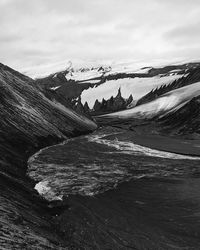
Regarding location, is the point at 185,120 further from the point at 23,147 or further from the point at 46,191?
the point at 46,191

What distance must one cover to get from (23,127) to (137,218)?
43057mm

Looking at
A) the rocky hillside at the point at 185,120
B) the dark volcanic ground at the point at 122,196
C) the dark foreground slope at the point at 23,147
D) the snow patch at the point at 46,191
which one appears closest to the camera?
the dark foreground slope at the point at 23,147

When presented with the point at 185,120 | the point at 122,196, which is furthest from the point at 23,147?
the point at 185,120

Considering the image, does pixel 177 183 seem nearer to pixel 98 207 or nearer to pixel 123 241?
pixel 98 207

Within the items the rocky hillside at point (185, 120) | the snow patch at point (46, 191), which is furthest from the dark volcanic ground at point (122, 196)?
the rocky hillside at point (185, 120)

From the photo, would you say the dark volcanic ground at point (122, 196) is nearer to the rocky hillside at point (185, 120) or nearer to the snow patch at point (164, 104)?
the rocky hillside at point (185, 120)

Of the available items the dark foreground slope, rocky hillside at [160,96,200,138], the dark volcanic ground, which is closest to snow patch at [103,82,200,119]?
rocky hillside at [160,96,200,138]

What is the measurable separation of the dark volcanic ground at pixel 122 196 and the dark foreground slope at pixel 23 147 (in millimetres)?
2011

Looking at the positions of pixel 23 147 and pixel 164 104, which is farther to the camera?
pixel 164 104

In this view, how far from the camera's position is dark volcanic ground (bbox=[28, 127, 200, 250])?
103 ft

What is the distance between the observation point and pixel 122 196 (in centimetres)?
4288

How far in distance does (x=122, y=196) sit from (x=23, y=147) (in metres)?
Result: 28.1

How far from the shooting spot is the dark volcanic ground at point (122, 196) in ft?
103

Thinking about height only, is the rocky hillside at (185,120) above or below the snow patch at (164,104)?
below
